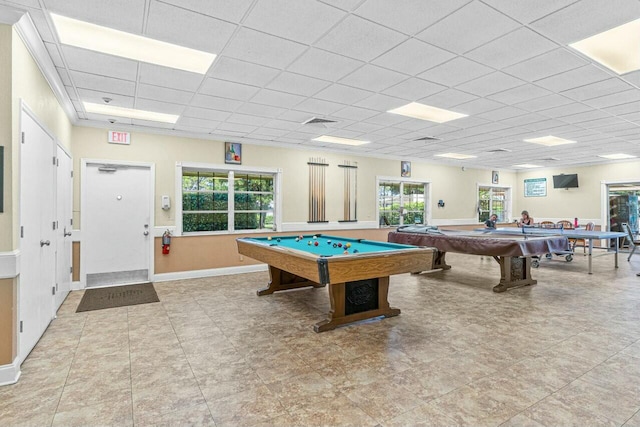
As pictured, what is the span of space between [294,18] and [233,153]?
14.0 ft

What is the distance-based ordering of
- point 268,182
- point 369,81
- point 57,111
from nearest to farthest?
point 369,81 < point 57,111 < point 268,182

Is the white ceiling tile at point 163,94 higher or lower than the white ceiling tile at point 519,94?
higher

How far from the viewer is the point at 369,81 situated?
3.71 m

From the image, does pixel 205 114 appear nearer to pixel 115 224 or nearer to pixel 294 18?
pixel 115 224

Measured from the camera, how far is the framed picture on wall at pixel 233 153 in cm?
645

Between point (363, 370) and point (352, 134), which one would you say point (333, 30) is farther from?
point (352, 134)

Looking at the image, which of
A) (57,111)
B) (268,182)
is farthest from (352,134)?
(57,111)

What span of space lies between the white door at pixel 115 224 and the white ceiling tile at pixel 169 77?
2.42 m

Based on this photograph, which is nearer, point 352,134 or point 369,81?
point 369,81

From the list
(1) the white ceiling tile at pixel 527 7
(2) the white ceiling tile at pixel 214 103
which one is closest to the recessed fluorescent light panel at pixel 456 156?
(2) the white ceiling tile at pixel 214 103

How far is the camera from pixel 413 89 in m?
3.93

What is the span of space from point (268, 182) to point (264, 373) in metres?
4.88

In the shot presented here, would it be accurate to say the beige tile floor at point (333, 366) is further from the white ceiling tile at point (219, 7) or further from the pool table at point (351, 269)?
the white ceiling tile at point (219, 7)

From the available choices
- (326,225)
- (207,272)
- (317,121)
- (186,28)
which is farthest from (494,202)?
(186,28)
